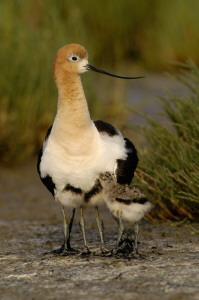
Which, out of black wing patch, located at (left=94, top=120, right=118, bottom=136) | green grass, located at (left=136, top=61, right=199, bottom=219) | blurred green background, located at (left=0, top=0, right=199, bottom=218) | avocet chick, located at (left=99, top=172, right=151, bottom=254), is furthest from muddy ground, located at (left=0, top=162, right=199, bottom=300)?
black wing patch, located at (left=94, top=120, right=118, bottom=136)

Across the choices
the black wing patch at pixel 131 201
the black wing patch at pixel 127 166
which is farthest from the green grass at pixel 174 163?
the black wing patch at pixel 131 201

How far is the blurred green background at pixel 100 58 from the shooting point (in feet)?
20.3

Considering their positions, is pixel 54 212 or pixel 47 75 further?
pixel 47 75

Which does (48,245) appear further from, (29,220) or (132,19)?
(132,19)

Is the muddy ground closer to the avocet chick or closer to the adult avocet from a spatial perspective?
the avocet chick

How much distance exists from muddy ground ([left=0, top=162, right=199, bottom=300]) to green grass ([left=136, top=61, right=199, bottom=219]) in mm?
186

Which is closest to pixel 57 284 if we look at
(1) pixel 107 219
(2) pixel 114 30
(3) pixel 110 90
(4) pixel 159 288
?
(4) pixel 159 288

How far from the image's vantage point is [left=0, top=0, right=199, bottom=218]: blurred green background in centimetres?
619

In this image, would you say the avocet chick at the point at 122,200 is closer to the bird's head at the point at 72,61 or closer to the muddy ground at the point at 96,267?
the muddy ground at the point at 96,267

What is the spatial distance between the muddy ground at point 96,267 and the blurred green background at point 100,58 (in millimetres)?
464

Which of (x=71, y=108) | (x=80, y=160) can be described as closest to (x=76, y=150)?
(x=80, y=160)

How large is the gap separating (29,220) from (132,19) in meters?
9.04

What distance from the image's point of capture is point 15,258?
5016 mm

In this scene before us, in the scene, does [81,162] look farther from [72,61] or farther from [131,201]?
[72,61]
